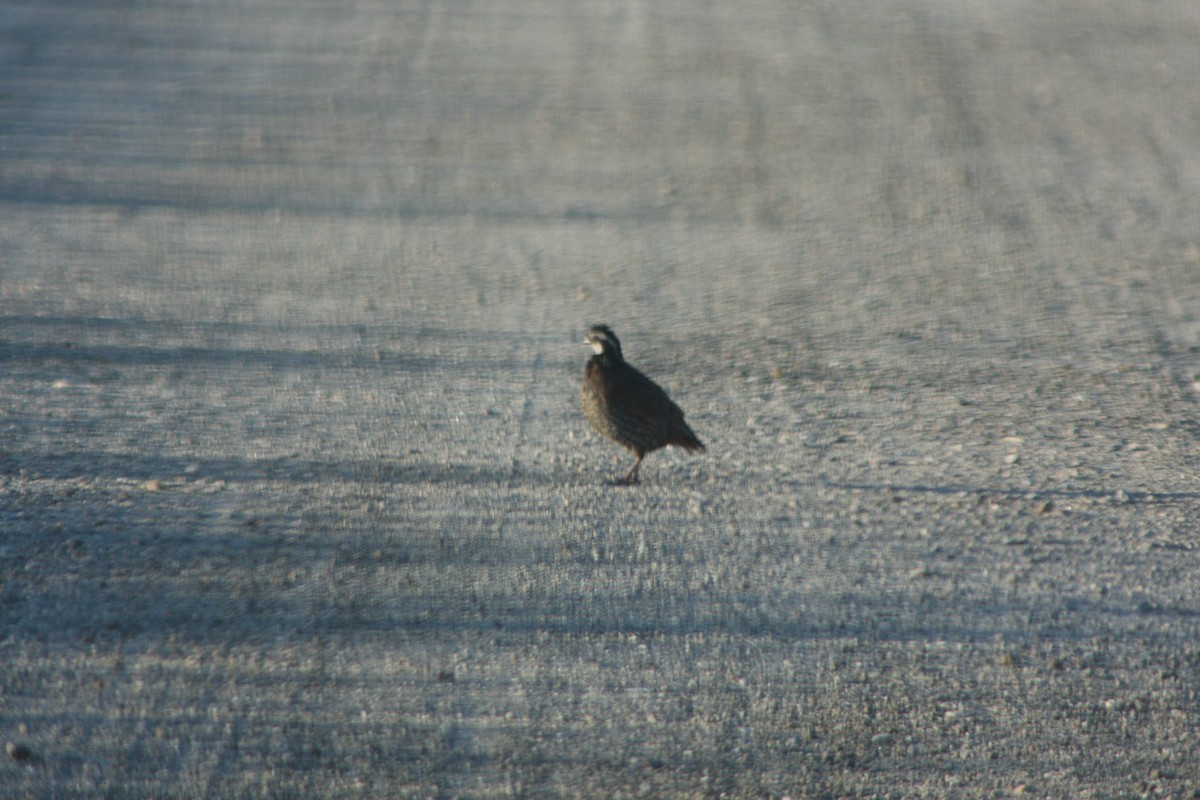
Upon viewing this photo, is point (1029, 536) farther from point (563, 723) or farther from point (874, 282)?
point (874, 282)

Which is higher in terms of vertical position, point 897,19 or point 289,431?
point 289,431

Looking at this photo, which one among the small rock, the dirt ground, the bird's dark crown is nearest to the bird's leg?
the dirt ground

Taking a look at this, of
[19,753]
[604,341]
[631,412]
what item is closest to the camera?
[19,753]

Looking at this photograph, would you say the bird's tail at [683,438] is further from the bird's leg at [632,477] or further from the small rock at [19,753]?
the small rock at [19,753]

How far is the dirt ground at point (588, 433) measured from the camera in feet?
13.2

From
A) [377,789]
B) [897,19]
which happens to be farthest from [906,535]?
[897,19]

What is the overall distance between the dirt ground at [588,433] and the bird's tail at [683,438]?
17 centimetres

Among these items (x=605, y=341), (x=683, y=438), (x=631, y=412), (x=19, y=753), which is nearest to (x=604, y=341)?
(x=605, y=341)

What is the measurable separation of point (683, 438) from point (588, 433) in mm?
701

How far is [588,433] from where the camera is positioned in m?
6.11

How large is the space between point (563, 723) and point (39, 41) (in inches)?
431

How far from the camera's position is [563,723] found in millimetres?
4059

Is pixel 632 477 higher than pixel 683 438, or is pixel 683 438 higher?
pixel 683 438

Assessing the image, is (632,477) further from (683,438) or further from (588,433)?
(588,433)
